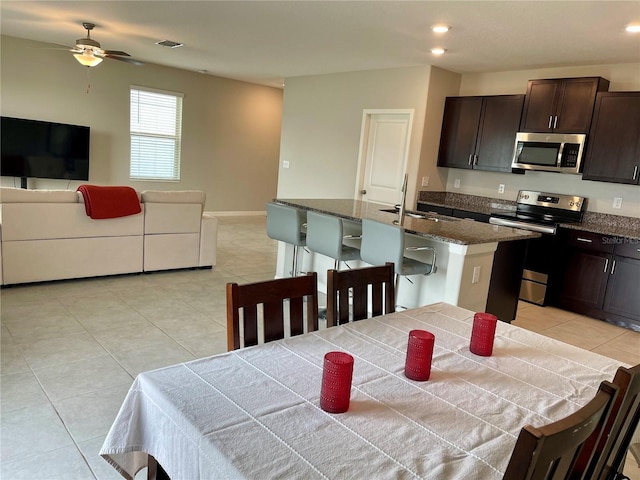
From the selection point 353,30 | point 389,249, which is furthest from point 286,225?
point 353,30

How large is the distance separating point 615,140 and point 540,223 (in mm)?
1044

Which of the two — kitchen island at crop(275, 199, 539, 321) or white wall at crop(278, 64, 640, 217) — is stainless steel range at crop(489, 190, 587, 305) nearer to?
white wall at crop(278, 64, 640, 217)

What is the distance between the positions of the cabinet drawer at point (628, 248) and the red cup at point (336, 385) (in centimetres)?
417

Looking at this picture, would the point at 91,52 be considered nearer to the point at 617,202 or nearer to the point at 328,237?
the point at 328,237

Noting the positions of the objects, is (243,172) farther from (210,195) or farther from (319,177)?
(319,177)

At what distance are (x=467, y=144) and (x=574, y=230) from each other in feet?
5.76

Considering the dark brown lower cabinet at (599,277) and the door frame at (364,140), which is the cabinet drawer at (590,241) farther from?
the door frame at (364,140)

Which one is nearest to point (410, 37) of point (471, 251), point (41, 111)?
point (471, 251)

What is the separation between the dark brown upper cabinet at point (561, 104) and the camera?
477 cm

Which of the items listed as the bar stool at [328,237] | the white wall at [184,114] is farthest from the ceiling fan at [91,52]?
the bar stool at [328,237]

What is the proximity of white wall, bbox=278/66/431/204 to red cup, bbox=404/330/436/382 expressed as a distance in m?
4.83

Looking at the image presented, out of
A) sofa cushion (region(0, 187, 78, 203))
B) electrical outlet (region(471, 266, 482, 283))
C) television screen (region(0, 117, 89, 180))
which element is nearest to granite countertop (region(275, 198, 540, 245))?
electrical outlet (region(471, 266, 482, 283))

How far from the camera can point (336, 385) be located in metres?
1.20

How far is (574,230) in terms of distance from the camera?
469 cm
